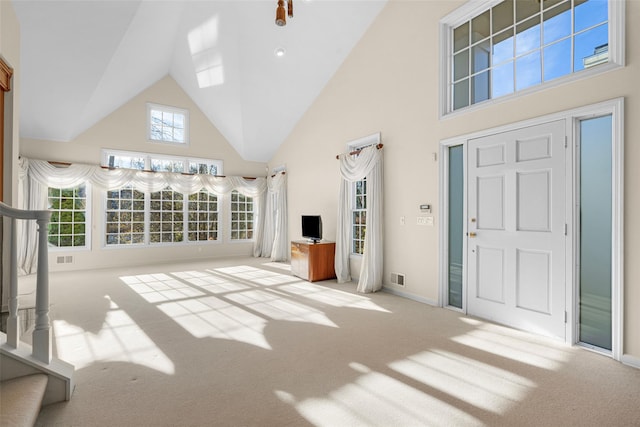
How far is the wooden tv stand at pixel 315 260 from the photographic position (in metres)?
5.62

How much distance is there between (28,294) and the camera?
185 inches

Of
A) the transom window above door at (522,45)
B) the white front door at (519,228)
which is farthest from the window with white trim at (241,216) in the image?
the white front door at (519,228)

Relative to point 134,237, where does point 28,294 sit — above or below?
below

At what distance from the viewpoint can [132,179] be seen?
23.4 ft

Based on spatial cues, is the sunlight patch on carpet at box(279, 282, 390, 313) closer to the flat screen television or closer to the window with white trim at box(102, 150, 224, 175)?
the flat screen television

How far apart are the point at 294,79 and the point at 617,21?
16.1ft

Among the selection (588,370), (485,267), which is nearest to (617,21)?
(485,267)

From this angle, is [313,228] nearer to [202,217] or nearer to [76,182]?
[202,217]

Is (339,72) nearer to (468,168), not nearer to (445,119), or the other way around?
(445,119)

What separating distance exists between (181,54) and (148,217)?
378 centimetres

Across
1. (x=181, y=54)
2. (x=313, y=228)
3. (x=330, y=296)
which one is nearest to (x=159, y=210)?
(x=181, y=54)

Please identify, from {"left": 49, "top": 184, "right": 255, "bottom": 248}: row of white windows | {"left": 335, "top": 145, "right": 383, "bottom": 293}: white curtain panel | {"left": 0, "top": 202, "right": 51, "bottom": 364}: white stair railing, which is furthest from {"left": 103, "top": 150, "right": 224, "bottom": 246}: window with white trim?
{"left": 0, "top": 202, "right": 51, "bottom": 364}: white stair railing

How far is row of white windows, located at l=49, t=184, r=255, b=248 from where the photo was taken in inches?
262

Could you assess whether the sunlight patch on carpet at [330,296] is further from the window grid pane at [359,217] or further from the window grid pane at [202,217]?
the window grid pane at [202,217]
